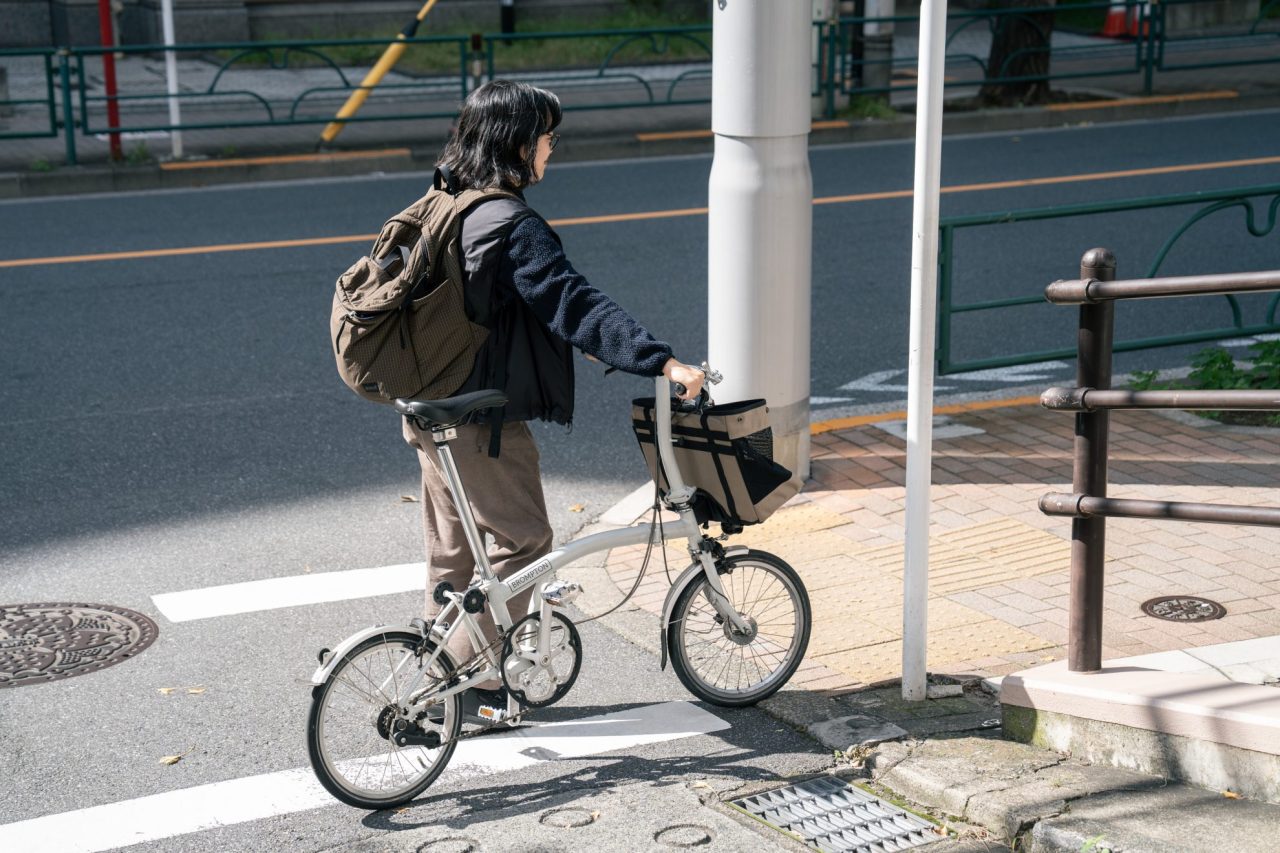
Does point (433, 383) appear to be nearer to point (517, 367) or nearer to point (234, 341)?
point (517, 367)

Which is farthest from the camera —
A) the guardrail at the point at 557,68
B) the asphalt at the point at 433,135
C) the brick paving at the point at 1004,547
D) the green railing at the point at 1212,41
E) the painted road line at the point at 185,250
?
the green railing at the point at 1212,41

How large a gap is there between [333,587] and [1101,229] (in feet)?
26.3

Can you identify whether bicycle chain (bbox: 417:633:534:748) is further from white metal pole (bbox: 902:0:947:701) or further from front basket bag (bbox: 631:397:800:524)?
white metal pole (bbox: 902:0:947:701)

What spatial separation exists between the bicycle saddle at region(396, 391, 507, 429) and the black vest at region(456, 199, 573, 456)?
0.57 ft

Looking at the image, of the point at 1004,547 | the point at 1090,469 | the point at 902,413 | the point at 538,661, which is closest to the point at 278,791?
the point at 538,661

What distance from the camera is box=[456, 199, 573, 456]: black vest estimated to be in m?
4.54

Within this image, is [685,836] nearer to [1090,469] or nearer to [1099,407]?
[1090,469]

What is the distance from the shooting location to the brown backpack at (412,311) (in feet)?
14.9

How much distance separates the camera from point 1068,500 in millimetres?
4555

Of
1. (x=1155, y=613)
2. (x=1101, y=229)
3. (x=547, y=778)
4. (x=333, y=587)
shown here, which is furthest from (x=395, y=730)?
(x=1101, y=229)

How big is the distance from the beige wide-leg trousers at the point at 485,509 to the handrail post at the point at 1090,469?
159 cm

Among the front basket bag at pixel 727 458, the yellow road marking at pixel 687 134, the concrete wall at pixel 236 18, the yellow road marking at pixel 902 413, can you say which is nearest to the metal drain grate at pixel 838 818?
the front basket bag at pixel 727 458

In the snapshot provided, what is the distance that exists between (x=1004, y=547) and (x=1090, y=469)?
75.9 inches

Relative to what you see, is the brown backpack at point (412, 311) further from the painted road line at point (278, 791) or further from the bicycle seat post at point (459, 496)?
the painted road line at point (278, 791)
